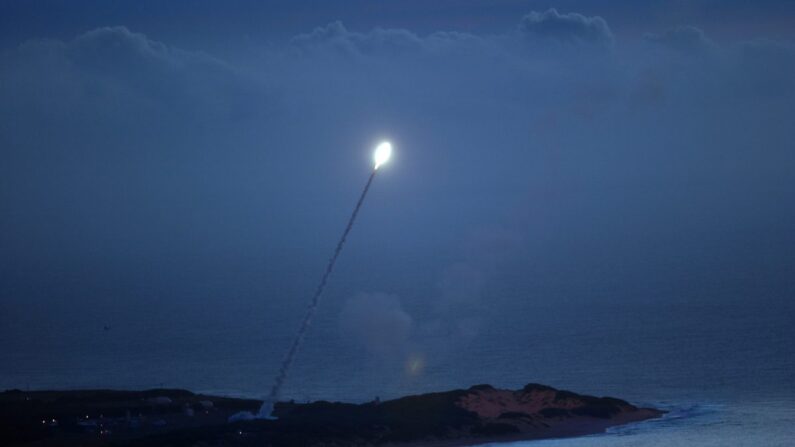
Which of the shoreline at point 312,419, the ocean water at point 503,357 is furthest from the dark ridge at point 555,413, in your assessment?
the ocean water at point 503,357

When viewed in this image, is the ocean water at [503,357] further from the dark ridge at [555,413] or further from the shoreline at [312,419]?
the dark ridge at [555,413]

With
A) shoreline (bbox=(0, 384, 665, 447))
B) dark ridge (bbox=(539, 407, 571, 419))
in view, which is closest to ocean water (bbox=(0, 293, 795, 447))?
shoreline (bbox=(0, 384, 665, 447))

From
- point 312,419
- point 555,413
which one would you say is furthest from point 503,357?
point 312,419

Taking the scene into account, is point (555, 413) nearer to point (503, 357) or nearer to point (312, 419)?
point (312, 419)

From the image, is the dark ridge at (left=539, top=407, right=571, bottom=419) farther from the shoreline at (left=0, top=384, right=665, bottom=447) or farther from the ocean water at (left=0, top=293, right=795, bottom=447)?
the ocean water at (left=0, top=293, right=795, bottom=447)

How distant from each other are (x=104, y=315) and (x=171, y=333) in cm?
2852

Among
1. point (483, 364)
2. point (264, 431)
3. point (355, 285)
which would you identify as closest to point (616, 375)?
point (483, 364)

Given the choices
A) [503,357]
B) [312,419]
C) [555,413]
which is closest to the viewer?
[312,419]

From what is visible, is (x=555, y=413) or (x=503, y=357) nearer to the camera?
(x=555, y=413)

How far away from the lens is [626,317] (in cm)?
12812

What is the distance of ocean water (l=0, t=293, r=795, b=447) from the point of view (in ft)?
236

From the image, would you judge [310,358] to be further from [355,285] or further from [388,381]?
[355,285]

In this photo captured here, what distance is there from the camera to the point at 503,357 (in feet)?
330

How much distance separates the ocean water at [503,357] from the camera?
71.9m
